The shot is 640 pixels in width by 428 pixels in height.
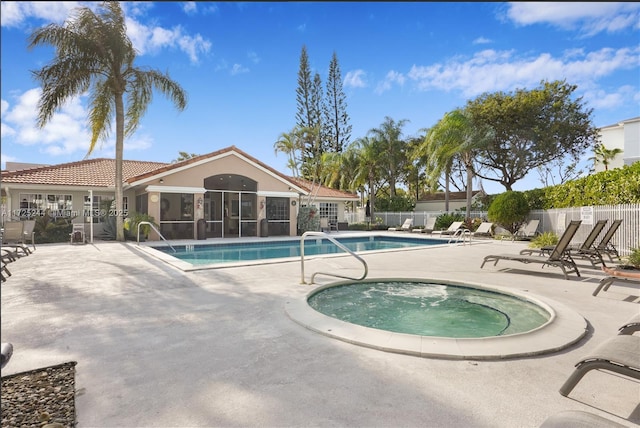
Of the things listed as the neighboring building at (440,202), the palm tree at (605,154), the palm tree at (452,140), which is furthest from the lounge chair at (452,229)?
the palm tree at (605,154)

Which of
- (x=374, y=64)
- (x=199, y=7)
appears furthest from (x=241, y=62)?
(x=374, y=64)

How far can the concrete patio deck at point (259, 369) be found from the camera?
2711 mm

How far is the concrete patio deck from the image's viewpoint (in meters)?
2.71

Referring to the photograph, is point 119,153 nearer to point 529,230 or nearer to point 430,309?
point 430,309

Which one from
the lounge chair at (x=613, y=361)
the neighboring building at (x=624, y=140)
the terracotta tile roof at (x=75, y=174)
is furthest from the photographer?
the neighboring building at (x=624, y=140)

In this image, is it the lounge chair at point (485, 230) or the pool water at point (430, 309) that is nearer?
the pool water at point (430, 309)

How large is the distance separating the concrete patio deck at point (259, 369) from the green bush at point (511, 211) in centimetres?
1447

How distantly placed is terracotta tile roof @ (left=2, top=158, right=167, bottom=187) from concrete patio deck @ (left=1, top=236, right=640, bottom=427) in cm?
1294

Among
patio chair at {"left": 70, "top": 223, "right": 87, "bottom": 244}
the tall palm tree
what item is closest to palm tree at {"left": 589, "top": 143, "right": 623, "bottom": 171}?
the tall palm tree

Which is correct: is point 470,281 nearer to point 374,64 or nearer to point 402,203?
point 374,64

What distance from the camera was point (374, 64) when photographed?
1.82m

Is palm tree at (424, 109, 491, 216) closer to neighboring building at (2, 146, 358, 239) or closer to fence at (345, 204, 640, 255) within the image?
fence at (345, 204, 640, 255)

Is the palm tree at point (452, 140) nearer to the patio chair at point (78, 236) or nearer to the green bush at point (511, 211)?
the green bush at point (511, 211)

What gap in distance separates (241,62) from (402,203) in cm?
3075
